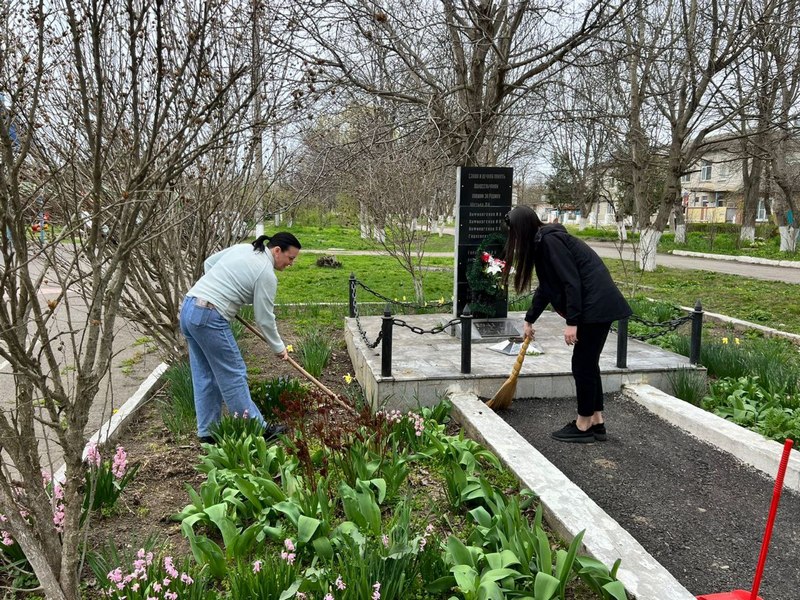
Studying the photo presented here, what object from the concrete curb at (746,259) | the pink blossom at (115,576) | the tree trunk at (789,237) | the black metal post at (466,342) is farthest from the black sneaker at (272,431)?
the tree trunk at (789,237)

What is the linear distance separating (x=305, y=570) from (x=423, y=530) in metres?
0.58

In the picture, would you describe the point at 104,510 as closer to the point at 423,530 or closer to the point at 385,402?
the point at 423,530

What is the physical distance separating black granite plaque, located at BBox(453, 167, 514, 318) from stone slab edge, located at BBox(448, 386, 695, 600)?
3.06 meters

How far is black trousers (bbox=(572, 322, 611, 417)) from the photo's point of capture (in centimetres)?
438

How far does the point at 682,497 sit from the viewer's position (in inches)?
144

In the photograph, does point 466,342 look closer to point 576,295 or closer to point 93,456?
point 576,295

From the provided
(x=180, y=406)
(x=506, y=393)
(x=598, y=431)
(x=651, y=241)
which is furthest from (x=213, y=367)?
(x=651, y=241)

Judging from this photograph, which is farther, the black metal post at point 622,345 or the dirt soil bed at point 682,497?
the black metal post at point 622,345

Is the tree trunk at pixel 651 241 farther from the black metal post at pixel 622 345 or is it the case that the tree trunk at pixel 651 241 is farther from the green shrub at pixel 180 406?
the green shrub at pixel 180 406

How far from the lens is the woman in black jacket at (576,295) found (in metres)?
4.26

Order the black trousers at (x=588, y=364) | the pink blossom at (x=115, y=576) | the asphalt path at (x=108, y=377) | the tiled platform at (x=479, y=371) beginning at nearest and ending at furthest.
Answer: the pink blossom at (x=115, y=576), the black trousers at (x=588, y=364), the asphalt path at (x=108, y=377), the tiled platform at (x=479, y=371)

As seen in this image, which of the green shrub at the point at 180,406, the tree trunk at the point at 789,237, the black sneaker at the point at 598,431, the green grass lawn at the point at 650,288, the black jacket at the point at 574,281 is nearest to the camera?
→ the black jacket at the point at 574,281

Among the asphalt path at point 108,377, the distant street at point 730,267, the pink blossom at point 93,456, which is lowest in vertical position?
the asphalt path at point 108,377

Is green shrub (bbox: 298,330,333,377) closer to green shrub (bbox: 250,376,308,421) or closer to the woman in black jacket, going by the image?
green shrub (bbox: 250,376,308,421)
